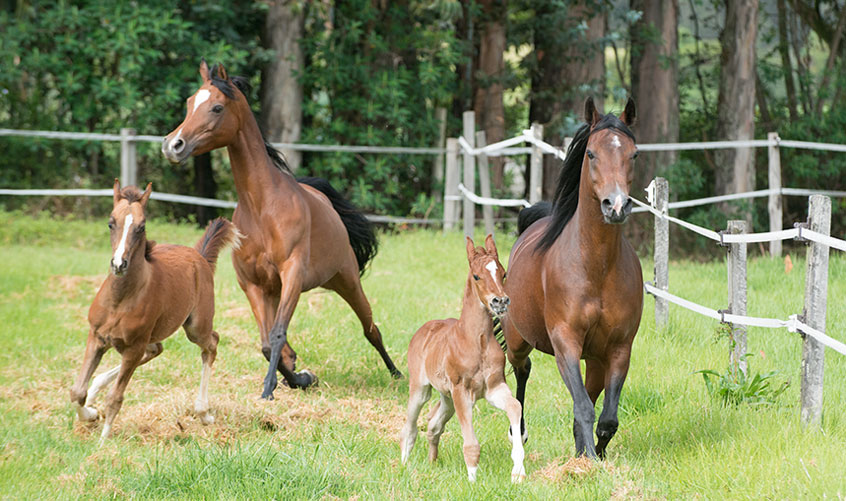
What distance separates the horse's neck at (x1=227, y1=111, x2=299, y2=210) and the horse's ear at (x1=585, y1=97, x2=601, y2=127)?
3135 millimetres

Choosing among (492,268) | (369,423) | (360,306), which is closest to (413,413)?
(492,268)

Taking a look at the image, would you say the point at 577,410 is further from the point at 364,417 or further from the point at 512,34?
the point at 512,34

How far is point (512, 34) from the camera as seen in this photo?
55.5 ft

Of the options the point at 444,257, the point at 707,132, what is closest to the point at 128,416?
the point at 444,257

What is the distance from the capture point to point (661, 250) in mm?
7750

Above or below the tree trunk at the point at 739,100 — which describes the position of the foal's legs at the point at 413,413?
below

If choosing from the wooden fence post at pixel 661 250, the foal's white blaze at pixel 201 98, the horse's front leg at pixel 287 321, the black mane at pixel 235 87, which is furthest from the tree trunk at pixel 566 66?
the foal's white blaze at pixel 201 98

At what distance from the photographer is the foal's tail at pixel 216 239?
7.04 meters

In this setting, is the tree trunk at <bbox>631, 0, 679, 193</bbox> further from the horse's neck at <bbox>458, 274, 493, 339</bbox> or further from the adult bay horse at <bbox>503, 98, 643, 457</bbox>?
the horse's neck at <bbox>458, 274, 493, 339</bbox>

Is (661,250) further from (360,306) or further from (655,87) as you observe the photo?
(655,87)

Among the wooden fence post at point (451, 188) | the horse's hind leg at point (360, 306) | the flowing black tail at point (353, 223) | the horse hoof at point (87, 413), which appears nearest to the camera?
the horse hoof at point (87, 413)

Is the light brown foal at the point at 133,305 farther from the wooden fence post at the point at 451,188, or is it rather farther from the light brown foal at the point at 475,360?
the wooden fence post at the point at 451,188

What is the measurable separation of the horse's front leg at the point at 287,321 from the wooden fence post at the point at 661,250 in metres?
2.84

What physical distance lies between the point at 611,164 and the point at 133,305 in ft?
9.75
